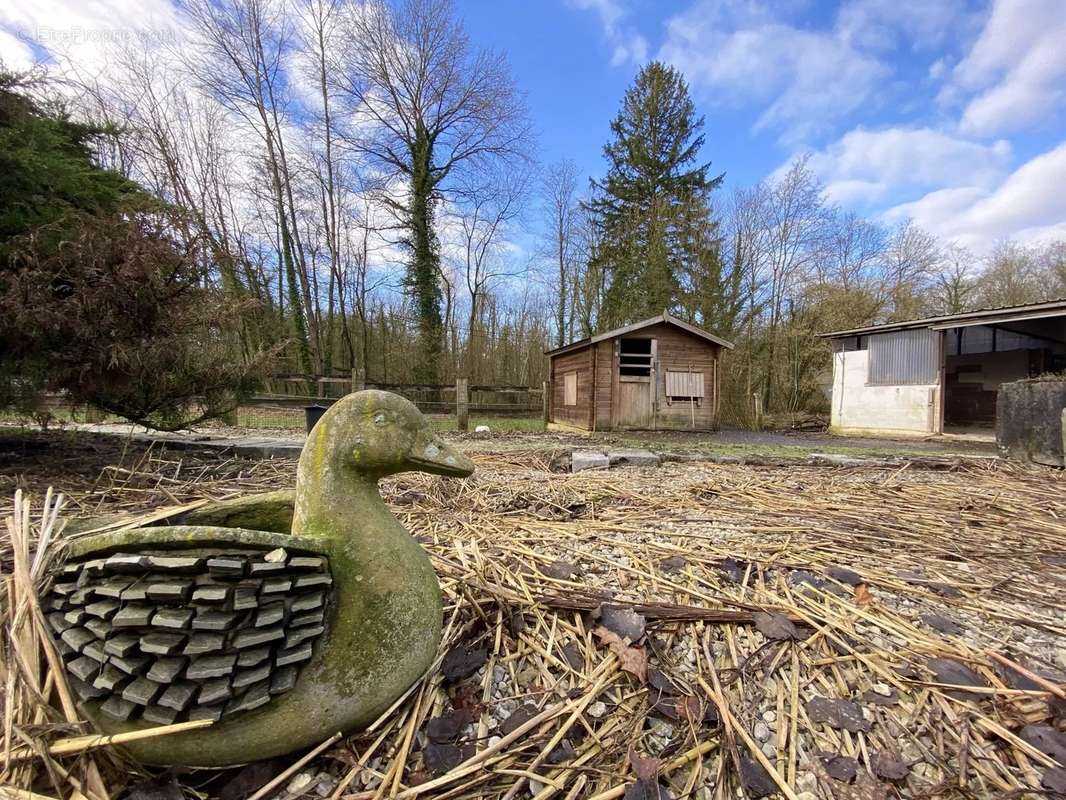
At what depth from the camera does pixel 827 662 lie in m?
1.63

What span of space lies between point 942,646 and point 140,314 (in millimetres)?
5523

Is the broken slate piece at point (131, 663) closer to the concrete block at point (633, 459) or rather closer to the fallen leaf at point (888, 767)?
the fallen leaf at point (888, 767)

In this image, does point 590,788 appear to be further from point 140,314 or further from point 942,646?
point 140,314

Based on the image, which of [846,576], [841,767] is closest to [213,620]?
[841,767]

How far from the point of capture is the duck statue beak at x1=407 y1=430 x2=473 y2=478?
4.62ft

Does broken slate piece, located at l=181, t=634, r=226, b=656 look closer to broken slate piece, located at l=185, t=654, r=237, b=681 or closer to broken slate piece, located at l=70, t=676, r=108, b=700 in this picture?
broken slate piece, located at l=185, t=654, r=237, b=681

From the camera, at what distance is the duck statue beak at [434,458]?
1.41m

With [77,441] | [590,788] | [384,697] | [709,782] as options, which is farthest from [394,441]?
[77,441]

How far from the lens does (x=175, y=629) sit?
0.99 meters

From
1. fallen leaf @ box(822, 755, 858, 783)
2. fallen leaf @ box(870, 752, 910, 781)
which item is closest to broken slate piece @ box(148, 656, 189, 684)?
fallen leaf @ box(822, 755, 858, 783)

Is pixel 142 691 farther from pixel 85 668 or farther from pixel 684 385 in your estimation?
pixel 684 385

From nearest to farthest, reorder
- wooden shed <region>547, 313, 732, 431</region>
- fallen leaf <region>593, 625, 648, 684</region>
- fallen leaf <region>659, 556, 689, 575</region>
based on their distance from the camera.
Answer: fallen leaf <region>593, 625, 648, 684</region> < fallen leaf <region>659, 556, 689, 575</region> < wooden shed <region>547, 313, 732, 431</region>

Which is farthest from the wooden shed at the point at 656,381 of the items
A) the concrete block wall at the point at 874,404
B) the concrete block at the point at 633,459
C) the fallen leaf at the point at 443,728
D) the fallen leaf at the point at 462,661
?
the fallen leaf at the point at 443,728

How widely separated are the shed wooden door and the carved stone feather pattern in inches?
488
